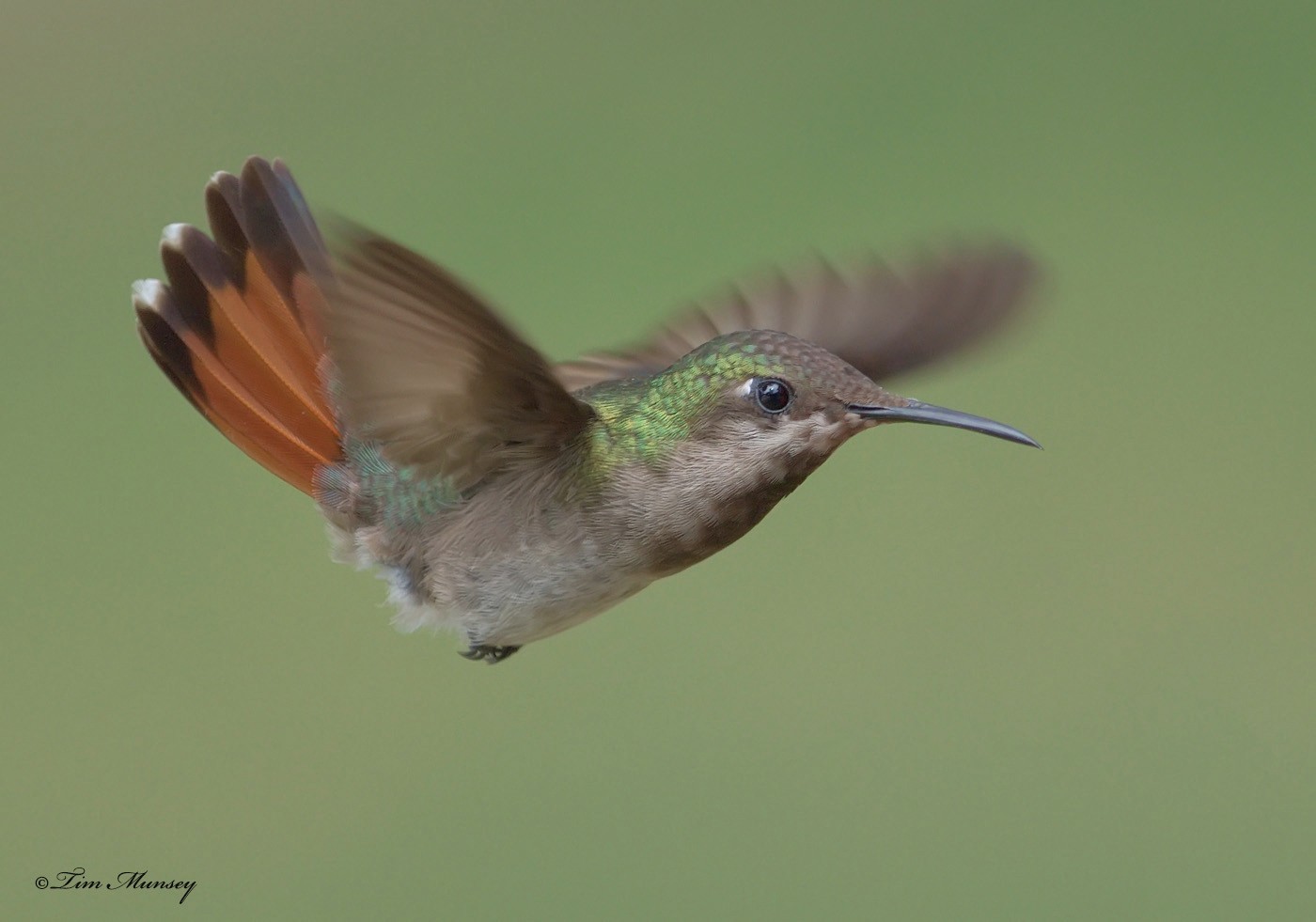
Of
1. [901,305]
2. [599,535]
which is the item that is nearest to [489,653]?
[599,535]

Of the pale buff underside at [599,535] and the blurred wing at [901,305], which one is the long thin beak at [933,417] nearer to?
the pale buff underside at [599,535]

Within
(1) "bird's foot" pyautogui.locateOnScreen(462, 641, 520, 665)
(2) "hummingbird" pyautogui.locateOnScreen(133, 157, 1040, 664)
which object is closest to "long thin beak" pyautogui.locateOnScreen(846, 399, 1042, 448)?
(2) "hummingbird" pyautogui.locateOnScreen(133, 157, 1040, 664)

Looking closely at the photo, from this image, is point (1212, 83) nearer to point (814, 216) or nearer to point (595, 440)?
point (814, 216)

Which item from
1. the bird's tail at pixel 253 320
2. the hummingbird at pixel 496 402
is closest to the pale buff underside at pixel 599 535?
the hummingbird at pixel 496 402

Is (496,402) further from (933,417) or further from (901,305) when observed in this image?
(901,305)

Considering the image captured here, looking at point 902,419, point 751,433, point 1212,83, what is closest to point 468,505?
point 751,433
